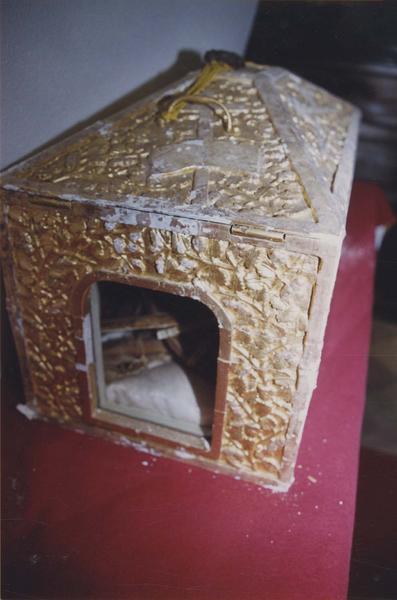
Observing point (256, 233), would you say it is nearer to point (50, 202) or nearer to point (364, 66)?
point (50, 202)

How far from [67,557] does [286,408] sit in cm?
100

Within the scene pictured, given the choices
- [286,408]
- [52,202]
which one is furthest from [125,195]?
[286,408]

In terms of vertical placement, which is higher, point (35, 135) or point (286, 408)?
point (35, 135)

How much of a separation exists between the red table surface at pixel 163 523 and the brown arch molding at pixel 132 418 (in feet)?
0.38

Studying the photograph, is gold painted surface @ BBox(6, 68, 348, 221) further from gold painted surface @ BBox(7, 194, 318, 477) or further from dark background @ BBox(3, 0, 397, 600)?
dark background @ BBox(3, 0, 397, 600)

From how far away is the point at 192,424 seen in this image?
2.20m

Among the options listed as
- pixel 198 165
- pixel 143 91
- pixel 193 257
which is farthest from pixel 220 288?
pixel 143 91

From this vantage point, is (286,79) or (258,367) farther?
(286,79)

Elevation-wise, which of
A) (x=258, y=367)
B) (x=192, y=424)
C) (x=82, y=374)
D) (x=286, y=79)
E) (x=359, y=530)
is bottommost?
(x=359, y=530)

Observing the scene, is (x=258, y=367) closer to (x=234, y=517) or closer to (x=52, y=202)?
(x=234, y=517)

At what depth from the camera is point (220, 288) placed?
1.69 metres

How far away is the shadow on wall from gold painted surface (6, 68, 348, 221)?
0.36m

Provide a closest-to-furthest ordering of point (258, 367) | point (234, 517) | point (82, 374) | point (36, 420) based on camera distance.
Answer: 1. point (258, 367)
2. point (234, 517)
3. point (82, 374)
4. point (36, 420)

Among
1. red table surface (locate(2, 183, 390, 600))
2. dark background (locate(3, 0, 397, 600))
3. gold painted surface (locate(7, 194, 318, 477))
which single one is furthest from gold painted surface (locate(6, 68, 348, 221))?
dark background (locate(3, 0, 397, 600))
